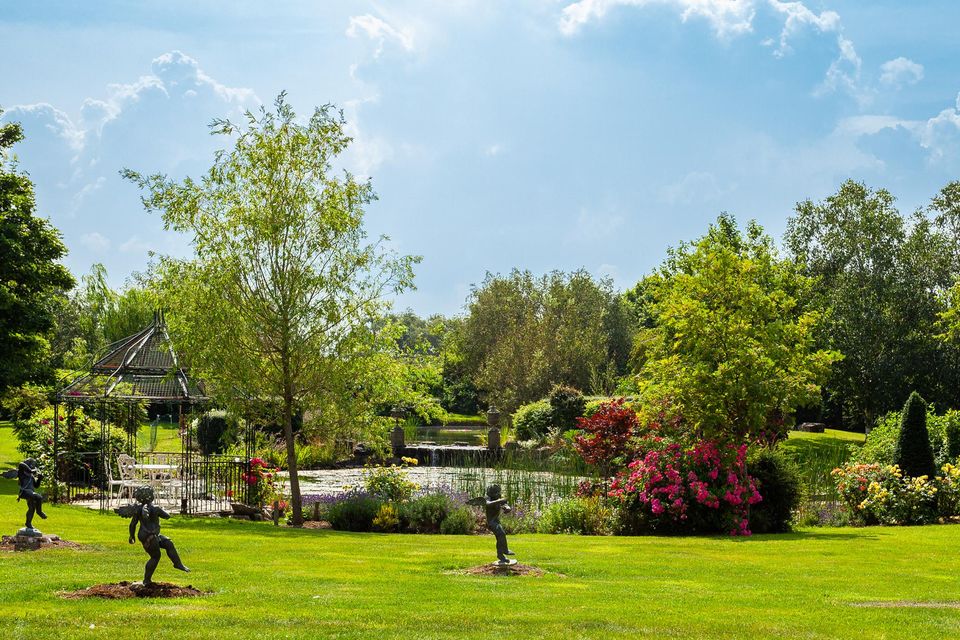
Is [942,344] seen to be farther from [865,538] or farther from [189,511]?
[189,511]

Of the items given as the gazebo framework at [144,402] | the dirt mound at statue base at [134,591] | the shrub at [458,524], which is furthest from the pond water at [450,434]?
the dirt mound at statue base at [134,591]

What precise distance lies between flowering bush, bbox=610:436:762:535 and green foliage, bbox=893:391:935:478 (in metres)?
5.40

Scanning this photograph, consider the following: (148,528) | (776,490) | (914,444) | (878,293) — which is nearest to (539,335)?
(878,293)

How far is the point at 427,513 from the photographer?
1816 cm

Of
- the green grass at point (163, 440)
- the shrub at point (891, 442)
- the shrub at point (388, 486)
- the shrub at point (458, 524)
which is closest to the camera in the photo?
the shrub at point (458, 524)

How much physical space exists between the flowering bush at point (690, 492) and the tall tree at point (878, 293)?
79.3ft

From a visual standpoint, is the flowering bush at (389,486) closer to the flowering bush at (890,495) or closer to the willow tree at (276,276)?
the willow tree at (276,276)

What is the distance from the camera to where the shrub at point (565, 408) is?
37.0 meters

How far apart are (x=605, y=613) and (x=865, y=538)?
951cm

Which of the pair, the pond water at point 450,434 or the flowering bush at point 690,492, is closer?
the flowering bush at point 690,492

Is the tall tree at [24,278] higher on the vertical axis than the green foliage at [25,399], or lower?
higher

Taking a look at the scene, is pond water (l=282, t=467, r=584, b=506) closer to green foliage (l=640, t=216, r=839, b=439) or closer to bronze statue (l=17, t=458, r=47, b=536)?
green foliage (l=640, t=216, r=839, b=439)

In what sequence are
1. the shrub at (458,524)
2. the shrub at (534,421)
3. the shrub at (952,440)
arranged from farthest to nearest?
the shrub at (534,421)
the shrub at (952,440)
the shrub at (458,524)

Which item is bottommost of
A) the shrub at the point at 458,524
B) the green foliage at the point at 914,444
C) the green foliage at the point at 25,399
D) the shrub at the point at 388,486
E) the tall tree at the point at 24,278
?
the shrub at the point at 458,524
